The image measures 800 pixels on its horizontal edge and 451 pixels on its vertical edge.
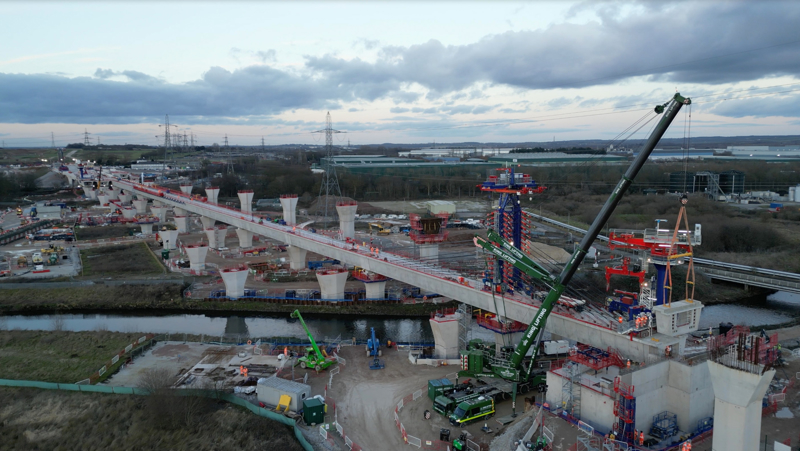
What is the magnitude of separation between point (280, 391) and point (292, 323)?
1628cm

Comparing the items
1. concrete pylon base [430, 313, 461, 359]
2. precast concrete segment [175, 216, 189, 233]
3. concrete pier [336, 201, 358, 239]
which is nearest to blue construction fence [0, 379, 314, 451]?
concrete pylon base [430, 313, 461, 359]

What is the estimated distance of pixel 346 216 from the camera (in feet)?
158

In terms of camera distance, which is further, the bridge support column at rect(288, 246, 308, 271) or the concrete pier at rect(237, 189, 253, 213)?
the concrete pier at rect(237, 189, 253, 213)

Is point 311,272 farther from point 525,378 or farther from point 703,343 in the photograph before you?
point 703,343

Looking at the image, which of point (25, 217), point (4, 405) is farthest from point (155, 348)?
point (25, 217)

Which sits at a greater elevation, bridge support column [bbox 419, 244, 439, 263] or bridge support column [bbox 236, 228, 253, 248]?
bridge support column [bbox 419, 244, 439, 263]

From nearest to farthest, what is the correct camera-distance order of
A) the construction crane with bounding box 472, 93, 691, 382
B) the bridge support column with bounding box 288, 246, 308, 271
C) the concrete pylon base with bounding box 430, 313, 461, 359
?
the construction crane with bounding box 472, 93, 691, 382, the concrete pylon base with bounding box 430, 313, 461, 359, the bridge support column with bounding box 288, 246, 308, 271

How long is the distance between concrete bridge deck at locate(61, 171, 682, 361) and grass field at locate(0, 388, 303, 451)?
39.1ft

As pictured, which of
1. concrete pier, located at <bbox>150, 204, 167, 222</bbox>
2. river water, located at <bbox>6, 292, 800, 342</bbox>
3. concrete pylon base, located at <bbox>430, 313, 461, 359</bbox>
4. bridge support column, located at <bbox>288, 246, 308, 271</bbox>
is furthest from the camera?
concrete pier, located at <bbox>150, 204, 167, 222</bbox>

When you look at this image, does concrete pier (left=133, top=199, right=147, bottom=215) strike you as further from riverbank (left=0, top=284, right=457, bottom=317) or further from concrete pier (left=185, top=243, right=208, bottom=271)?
riverbank (left=0, top=284, right=457, bottom=317)

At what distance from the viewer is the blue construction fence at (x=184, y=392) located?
68.7ft

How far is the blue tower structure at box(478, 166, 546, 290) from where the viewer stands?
93.1 ft

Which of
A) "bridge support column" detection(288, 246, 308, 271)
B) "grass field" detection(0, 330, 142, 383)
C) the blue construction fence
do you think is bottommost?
"grass field" detection(0, 330, 142, 383)

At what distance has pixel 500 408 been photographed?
22.2 m
